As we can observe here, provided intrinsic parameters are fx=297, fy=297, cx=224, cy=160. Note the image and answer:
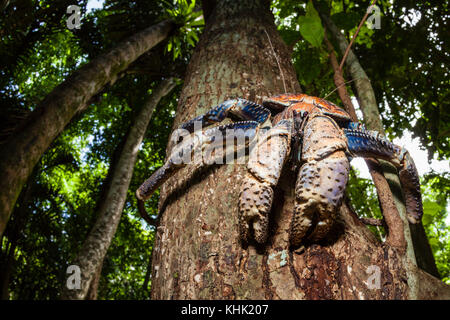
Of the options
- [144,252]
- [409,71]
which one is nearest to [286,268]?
[409,71]

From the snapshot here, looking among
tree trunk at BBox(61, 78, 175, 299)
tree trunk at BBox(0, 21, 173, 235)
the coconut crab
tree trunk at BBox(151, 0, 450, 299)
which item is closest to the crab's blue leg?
the coconut crab

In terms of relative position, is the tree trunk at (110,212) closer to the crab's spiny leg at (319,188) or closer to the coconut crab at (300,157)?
the coconut crab at (300,157)

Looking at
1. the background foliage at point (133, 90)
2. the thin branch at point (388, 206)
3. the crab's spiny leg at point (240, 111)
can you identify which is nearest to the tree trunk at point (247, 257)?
the thin branch at point (388, 206)

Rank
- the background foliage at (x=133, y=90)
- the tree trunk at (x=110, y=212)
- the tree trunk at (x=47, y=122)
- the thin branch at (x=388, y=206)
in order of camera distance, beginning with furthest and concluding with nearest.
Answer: the tree trunk at (x=110, y=212)
the background foliage at (x=133, y=90)
the tree trunk at (x=47, y=122)
the thin branch at (x=388, y=206)

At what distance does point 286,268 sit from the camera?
1086mm

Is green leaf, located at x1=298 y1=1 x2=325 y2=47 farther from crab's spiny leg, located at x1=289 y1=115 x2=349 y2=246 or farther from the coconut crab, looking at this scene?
crab's spiny leg, located at x1=289 y1=115 x2=349 y2=246

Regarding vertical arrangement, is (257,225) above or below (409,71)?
below

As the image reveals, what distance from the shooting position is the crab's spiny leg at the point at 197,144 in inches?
59.3

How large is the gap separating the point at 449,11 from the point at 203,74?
2.96 meters

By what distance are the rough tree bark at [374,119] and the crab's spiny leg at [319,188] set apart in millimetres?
613

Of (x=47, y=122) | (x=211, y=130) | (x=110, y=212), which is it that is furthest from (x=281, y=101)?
(x=110, y=212)

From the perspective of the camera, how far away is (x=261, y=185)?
1.10 m

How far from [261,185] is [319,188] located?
20 centimetres

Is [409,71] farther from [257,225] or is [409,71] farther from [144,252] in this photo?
[144,252]
